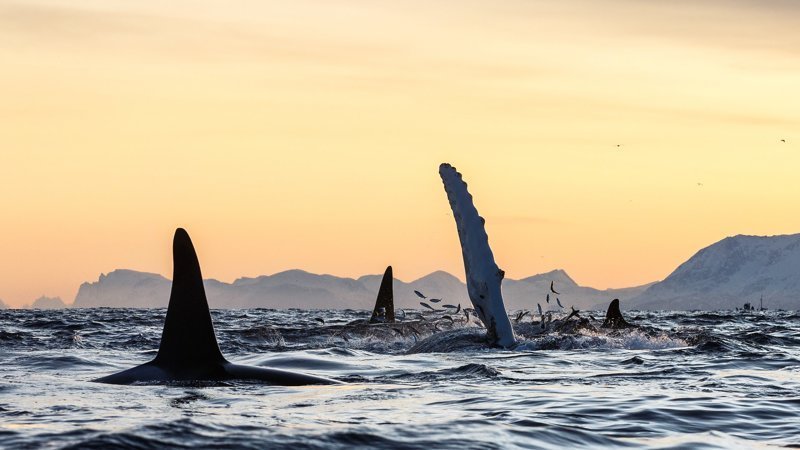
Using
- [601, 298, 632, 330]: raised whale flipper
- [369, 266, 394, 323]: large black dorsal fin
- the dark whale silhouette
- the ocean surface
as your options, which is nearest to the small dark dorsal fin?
[601, 298, 632, 330]: raised whale flipper

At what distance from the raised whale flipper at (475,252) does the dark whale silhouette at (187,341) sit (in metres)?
6.28

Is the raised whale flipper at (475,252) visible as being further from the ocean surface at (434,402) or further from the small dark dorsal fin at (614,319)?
the small dark dorsal fin at (614,319)

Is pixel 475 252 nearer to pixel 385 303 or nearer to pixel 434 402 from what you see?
pixel 434 402

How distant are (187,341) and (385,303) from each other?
18.5 meters

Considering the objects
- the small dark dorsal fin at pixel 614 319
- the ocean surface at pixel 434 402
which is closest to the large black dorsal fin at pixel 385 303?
the small dark dorsal fin at pixel 614 319

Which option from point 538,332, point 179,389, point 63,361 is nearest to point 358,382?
point 179,389

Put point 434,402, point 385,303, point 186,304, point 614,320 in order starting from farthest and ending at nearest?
point 385,303
point 614,320
point 186,304
point 434,402

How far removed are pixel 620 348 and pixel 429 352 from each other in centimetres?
421

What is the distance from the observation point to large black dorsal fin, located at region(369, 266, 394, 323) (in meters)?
31.2

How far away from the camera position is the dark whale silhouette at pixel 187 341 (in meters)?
13.2

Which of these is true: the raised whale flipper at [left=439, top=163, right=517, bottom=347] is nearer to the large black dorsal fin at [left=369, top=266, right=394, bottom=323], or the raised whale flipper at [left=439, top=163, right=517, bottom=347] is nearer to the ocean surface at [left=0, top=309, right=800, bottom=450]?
the ocean surface at [left=0, top=309, right=800, bottom=450]

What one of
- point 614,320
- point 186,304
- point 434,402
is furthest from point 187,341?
point 614,320

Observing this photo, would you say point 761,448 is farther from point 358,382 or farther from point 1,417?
point 1,417

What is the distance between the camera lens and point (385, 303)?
3162 cm
